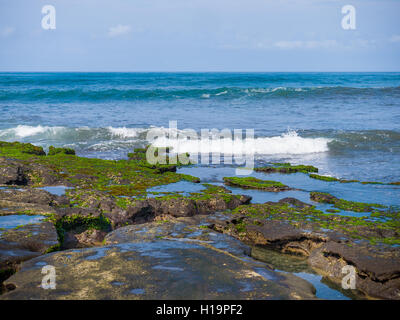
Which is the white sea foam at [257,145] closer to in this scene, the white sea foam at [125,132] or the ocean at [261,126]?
the ocean at [261,126]

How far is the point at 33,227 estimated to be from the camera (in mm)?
7180

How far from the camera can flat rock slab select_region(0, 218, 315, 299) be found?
517 cm

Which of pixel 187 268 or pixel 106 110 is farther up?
pixel 106 110

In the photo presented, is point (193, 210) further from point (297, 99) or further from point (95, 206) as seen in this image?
point (297, 99)

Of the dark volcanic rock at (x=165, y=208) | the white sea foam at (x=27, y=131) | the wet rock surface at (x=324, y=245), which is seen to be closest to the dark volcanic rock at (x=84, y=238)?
the dark volcanic rock at (x=165, y=208)

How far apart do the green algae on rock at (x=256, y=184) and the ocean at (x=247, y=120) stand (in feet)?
12.2

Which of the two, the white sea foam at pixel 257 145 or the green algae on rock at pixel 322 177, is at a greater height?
the white sea foam at pixel 257 145

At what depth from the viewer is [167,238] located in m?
7.49

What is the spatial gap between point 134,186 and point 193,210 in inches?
87.2

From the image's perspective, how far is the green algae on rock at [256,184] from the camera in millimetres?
11984

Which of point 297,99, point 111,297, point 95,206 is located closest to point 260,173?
point 95,206

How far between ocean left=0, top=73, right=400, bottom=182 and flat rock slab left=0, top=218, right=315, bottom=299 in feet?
30.9
